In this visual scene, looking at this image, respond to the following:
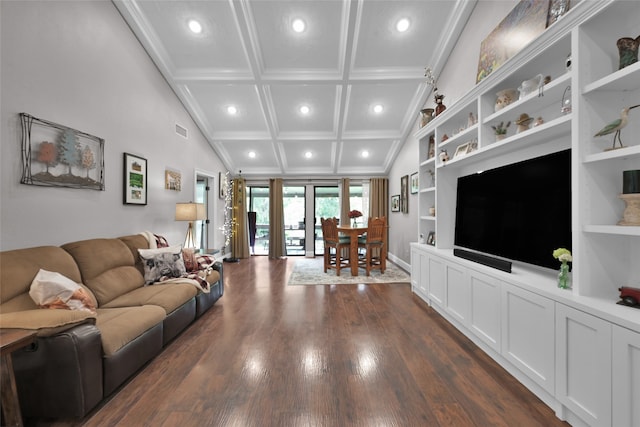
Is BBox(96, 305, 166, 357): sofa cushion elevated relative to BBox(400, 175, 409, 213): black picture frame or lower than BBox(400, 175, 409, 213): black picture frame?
lower

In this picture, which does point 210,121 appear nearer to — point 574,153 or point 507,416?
point 574,153

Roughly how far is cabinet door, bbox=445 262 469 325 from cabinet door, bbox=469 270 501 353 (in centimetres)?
8

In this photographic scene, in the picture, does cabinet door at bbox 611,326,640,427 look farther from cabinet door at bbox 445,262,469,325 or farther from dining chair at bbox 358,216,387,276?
dining chair at bbox 358,216,387,276

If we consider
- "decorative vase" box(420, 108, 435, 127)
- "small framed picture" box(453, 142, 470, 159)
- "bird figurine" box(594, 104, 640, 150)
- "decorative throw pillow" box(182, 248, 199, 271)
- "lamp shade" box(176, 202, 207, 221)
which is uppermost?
"decorative vase" box(420, 108, 435, 127)

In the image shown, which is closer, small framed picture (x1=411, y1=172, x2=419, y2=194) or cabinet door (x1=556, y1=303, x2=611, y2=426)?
cabinet door (x1=556, y1=303, x2=611, y2=426)

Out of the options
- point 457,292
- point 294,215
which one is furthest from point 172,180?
point 457,292

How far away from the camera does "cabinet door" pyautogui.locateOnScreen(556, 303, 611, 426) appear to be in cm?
128

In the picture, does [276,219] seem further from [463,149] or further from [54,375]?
[54,375]

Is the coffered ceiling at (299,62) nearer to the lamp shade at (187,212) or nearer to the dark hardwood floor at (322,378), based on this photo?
the lamp shade at (187,212)

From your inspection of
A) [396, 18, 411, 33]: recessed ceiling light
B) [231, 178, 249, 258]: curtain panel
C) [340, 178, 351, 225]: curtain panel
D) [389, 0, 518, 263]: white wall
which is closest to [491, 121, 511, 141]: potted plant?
[389, 0, 518, 263]: white wall

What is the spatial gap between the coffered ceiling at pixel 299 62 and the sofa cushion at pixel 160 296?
3.23 metres

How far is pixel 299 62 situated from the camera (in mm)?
4074

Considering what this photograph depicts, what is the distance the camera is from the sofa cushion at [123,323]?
1.70 meters

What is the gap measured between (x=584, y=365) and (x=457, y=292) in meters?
1.26
